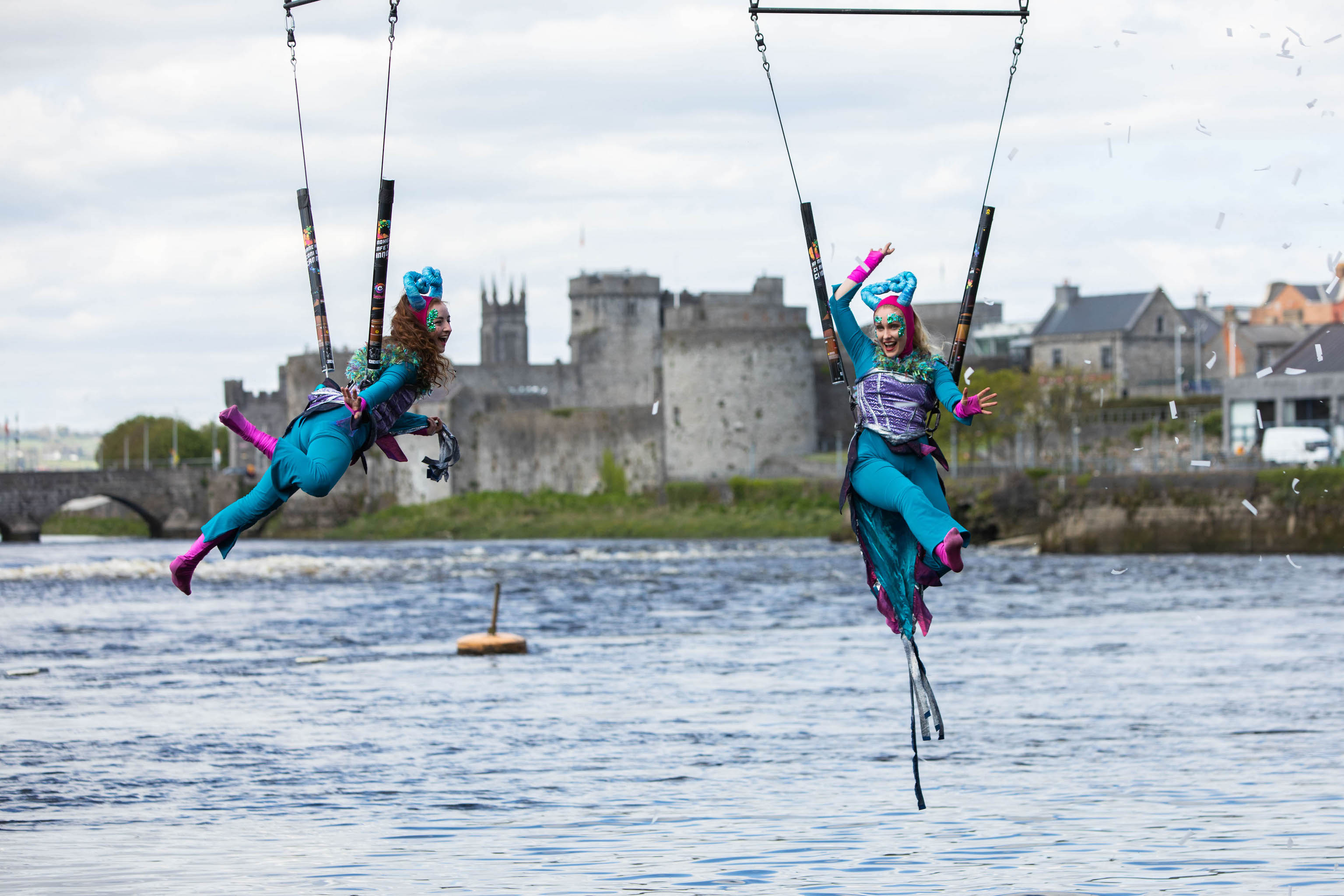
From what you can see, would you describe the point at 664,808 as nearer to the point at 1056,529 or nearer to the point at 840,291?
the point at 840,291

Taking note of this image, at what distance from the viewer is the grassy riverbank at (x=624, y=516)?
2643 inches

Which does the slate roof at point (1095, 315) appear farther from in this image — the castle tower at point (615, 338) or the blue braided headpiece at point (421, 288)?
the blue braided headpiece at point (421, 288)

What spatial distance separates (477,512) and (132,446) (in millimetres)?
51777

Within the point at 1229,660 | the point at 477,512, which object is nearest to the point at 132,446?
the point at 477,512

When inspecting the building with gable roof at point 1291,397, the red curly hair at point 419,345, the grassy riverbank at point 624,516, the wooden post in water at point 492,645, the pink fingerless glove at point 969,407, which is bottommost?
the wooden post in water at point 492,645

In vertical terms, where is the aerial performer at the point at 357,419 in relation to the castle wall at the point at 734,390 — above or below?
below

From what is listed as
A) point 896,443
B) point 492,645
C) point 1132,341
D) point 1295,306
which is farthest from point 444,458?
point 1295,306

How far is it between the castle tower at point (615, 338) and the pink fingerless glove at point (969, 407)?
81042mm

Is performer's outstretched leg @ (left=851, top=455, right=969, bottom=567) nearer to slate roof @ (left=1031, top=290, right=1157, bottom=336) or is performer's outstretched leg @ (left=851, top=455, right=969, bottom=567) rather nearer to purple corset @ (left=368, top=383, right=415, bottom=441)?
purple corset @ (left=368, top=383, right=415, bottom=441)

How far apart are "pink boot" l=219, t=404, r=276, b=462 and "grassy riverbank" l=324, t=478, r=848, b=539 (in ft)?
176

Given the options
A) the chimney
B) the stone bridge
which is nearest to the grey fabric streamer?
the stone bridge

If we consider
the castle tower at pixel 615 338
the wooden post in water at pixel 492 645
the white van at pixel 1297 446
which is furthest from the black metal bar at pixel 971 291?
the castle tower at pixel 615 338

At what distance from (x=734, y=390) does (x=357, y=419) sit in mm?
67344

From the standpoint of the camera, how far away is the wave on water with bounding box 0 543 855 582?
47.9 meters
